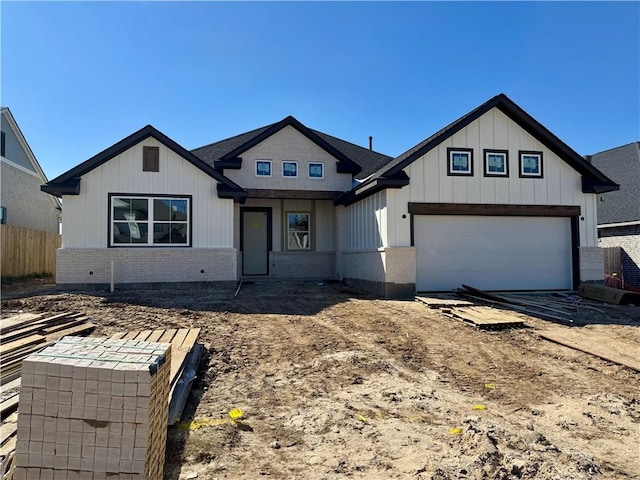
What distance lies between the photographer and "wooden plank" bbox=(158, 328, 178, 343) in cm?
673

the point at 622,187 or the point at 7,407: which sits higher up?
the point at 622,187

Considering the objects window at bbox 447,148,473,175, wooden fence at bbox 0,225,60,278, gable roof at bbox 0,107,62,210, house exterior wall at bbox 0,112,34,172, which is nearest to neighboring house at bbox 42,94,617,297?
window at bbox 447,148,473,175

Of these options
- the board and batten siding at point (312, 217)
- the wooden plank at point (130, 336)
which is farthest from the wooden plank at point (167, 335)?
the board and batten siding at point (312, 217)

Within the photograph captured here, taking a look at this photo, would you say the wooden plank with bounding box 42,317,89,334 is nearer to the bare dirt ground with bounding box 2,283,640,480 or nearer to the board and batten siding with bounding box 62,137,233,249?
the bare dirt ground with bounding box 2,283,640,480

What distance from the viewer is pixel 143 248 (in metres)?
13.3

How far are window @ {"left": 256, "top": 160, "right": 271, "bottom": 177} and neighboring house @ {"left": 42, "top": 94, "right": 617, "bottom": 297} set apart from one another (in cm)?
341

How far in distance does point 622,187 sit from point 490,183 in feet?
36.5

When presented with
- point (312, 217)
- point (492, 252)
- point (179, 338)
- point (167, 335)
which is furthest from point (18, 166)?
point (492, 252)

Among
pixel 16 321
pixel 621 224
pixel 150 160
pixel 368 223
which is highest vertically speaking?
pixel 150 160

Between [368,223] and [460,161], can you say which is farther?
[368,223]

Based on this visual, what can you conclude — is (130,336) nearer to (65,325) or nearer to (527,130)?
(65,325)

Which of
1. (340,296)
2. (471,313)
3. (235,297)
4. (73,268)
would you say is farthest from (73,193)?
(471,313)

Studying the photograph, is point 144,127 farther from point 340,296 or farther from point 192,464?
point 192,464

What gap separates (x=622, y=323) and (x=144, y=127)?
1381cm
